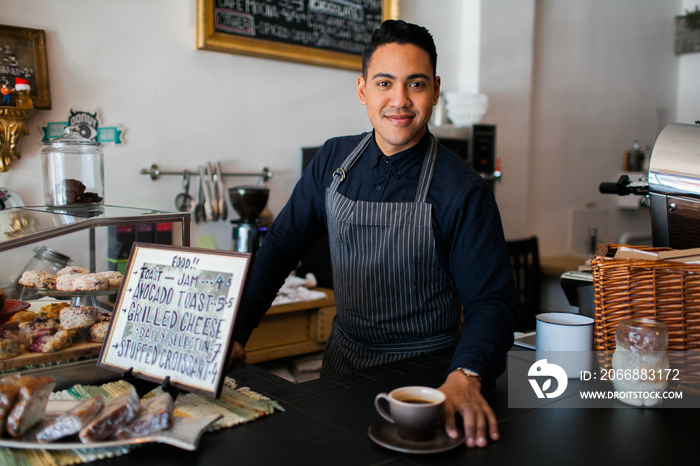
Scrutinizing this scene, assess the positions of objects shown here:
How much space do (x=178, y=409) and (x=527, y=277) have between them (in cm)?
324

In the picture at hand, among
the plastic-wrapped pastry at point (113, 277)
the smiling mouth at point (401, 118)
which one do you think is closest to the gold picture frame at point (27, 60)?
the plastic-wrapped pastry at point (113, 277)

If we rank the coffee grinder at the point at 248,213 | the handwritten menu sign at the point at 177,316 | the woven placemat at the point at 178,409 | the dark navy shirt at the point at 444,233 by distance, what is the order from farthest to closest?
the coffee grinder at the point at 248,213
the dark navy shirt at the point at 444,233
the handwritten menu sign at the point at 177,316
the woven placemat at the point at 178,409

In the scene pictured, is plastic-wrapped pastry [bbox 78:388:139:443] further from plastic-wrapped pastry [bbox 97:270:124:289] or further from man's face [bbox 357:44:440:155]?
man's face [bbox 357:44:440:155]

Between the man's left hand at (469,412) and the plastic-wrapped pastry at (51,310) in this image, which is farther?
the plastic-wrapped pastry at (51,310)

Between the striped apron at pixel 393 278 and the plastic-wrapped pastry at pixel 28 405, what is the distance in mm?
900

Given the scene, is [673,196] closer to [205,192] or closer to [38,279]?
[38,279]

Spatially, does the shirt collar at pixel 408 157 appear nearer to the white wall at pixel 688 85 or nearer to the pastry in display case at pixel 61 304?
the pastry in display case at pixel 61 304

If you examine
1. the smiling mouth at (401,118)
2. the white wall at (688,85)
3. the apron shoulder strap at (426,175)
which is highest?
the white wall at (688,85)

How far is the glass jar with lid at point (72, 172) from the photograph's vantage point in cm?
163

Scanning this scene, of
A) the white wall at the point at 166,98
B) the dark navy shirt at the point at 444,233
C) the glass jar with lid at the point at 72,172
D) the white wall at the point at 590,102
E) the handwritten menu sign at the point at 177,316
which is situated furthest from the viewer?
the white wall at the point at 590,102

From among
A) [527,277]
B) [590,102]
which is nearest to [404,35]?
[527,277]

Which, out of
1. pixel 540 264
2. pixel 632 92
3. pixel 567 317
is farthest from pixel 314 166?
pixel 632 92

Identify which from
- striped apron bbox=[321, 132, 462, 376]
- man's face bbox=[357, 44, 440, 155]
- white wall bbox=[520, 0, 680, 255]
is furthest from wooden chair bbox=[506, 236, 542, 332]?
man's face bbox=[357, 44, 440, 155]

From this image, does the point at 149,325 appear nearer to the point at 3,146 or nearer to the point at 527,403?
the point at 527,403
